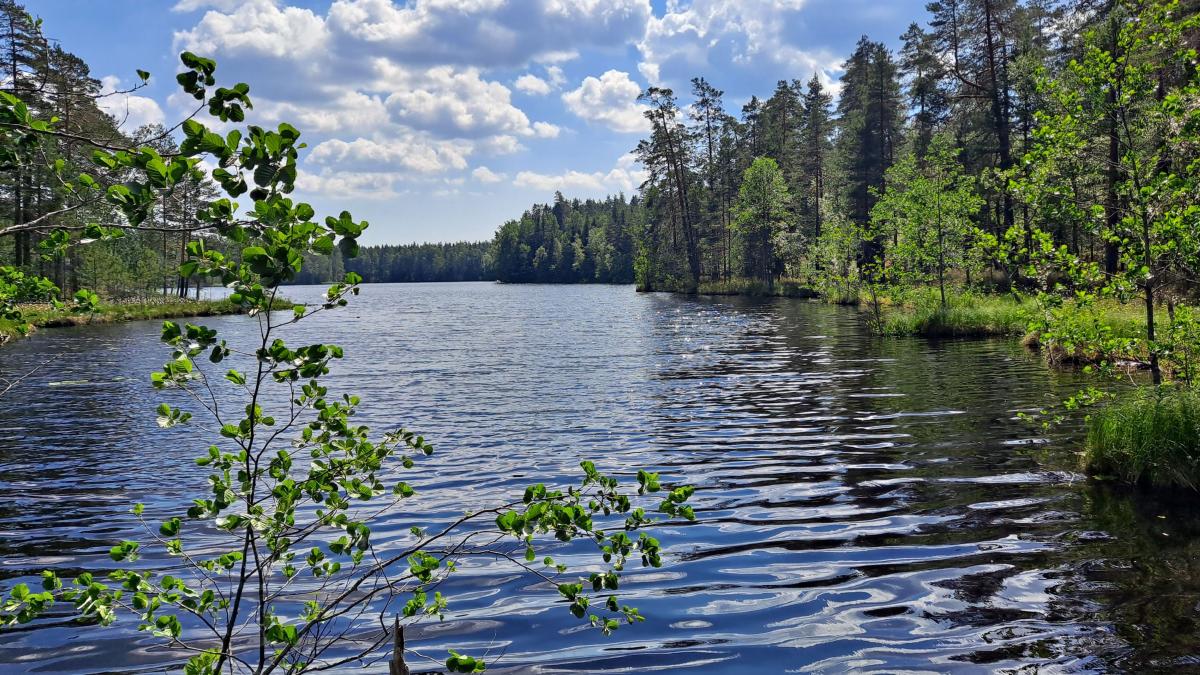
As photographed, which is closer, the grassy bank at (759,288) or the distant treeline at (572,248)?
the grassy bank at (759,288)

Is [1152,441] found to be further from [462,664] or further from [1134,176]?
[462,664]

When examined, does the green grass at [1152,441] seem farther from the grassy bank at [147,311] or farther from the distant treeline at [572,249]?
the distant treeline at [572,249]

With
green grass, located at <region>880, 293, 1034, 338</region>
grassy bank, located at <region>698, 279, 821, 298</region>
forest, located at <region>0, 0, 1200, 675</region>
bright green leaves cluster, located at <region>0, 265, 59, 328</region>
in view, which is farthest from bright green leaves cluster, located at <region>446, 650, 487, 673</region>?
grassy bank, located at <region>698, 279, 821, 298</region>

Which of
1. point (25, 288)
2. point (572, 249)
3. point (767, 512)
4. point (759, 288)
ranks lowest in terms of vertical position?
point (767, 512)

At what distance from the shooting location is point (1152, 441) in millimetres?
9742

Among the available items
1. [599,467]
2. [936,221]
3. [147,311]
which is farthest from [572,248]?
[599,467]

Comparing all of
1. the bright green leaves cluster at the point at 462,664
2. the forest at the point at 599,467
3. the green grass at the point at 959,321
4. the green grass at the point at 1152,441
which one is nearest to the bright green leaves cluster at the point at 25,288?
the forest at the point at 599,467

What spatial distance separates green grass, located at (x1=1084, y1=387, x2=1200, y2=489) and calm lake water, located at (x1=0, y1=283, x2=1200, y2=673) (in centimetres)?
55

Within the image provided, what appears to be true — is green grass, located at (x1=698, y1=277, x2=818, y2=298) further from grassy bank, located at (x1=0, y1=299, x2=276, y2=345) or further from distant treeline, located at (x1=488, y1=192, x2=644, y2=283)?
distant treeline, located at (x1=488, y1=192, x2=644, y2=283)

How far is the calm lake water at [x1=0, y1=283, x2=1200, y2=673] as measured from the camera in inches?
239

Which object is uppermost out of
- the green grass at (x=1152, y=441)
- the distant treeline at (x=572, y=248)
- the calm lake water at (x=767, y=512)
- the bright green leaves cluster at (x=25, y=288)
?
the distant treeline at (x=572, y=248)

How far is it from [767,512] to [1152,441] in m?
5.41

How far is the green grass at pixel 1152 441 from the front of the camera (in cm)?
945

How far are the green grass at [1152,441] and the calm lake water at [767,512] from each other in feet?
1.80
